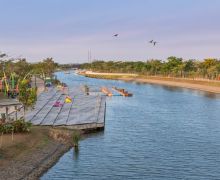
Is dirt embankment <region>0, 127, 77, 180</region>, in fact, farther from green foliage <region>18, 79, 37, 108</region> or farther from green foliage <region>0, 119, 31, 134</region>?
green foliage <region>18, 79, 37, 108</region>

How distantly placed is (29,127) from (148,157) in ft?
43.3

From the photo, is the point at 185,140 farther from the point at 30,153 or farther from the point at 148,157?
the point at 30,153

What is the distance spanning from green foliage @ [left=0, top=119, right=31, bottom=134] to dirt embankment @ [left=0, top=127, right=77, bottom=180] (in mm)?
770

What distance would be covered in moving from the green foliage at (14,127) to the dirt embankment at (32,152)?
2.52 feet

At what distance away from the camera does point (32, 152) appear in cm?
3722

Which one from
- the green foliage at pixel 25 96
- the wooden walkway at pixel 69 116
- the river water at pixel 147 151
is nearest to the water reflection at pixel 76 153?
the river water at pixel 147 151

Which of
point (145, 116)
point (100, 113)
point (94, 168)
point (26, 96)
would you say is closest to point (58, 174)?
point (94, 168)

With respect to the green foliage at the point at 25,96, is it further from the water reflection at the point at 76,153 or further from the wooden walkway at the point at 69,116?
the water reflection at the point at 76,153

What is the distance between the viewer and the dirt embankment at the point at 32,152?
3219 centimetres

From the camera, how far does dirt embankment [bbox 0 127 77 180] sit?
32188 millimetres

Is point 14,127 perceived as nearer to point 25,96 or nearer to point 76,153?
point 25,96

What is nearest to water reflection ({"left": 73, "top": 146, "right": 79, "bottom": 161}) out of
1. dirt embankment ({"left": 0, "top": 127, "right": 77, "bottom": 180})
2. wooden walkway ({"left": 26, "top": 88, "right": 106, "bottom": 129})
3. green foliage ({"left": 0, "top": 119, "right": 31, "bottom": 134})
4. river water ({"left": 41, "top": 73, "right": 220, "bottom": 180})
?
river water ({"left": 41, "top": 73, "right": 220, "bottom": 180})

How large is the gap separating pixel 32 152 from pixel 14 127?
5760 millimetres

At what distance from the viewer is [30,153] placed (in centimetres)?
3675
